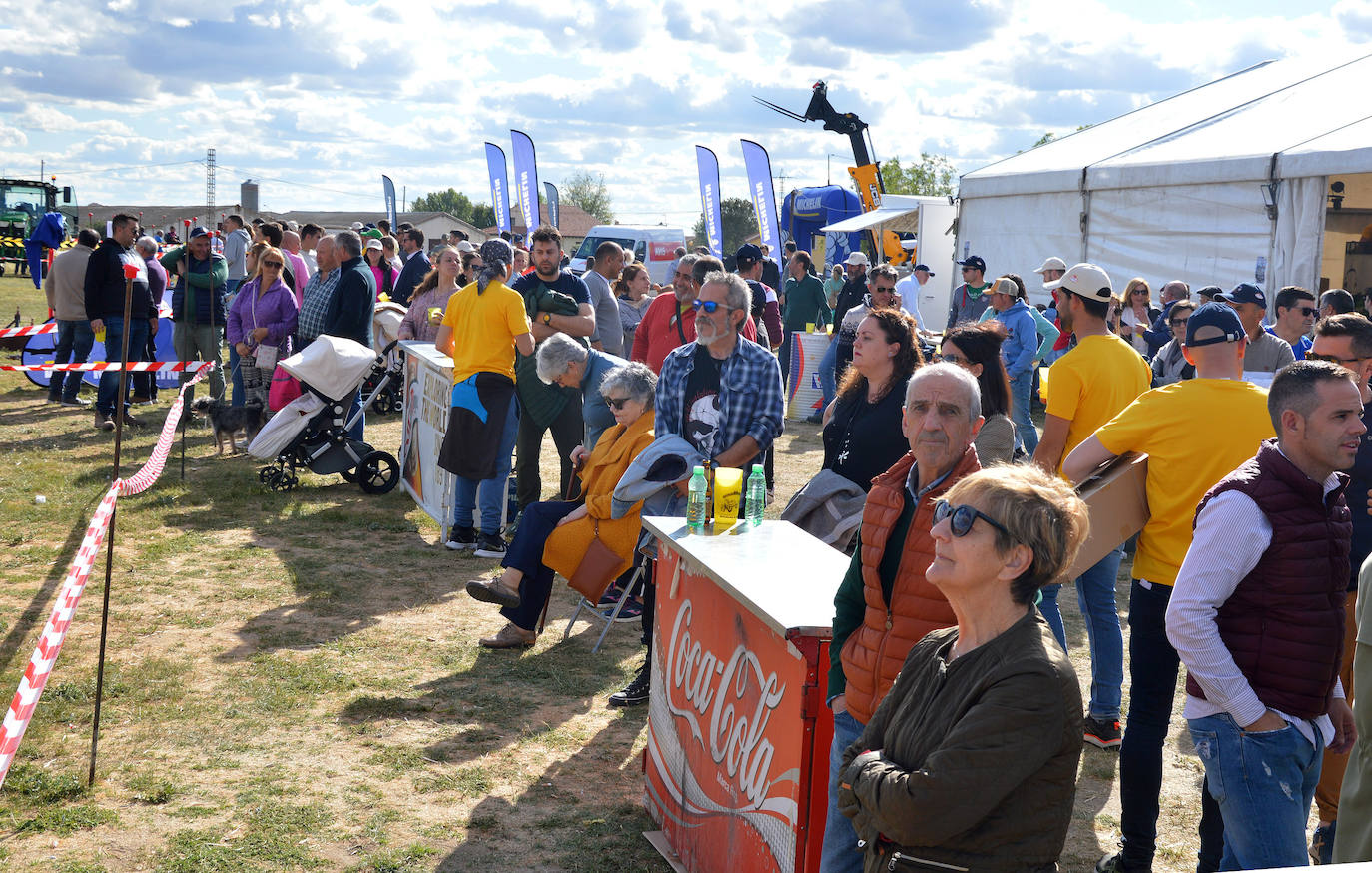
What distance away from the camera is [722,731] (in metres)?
3.67

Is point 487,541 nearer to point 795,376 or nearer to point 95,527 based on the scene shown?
point 95,527

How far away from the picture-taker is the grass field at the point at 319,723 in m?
4.16

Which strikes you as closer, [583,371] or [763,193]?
[583,371]

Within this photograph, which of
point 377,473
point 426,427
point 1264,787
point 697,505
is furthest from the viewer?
point 377,473

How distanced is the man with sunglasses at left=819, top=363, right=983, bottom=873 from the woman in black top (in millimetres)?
1223

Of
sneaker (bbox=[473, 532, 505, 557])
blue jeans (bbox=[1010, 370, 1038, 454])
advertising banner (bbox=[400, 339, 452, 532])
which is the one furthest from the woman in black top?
blue jeans (bbox=[1010, 370, 1038, 454])

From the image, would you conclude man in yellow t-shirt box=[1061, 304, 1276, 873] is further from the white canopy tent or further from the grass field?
the white canopy tent

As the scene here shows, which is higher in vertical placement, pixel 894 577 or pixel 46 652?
pixel 894 577

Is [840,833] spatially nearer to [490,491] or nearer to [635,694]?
[635,694]

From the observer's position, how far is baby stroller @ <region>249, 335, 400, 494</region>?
30.8ft

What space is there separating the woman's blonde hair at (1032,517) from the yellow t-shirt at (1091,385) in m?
2.76

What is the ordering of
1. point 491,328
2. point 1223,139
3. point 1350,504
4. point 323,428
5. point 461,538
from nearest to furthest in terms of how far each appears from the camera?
point 1350,504 → point 491,328 → point 461,538 → point 323,428 → point 1223,139

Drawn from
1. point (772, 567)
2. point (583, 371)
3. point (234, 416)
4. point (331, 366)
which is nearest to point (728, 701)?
point (772, 567)

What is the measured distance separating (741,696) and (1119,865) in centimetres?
156
